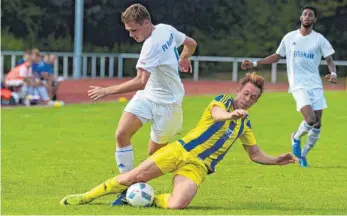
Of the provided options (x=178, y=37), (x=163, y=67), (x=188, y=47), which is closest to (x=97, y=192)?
(x=163, y=67)

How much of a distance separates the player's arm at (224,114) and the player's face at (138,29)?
129 centimetres

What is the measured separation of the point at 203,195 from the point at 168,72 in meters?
1.56

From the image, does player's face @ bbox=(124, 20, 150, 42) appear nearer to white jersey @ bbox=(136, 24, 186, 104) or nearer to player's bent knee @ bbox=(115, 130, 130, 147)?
white jersey @ bbox=(136, 24, 186, 104)

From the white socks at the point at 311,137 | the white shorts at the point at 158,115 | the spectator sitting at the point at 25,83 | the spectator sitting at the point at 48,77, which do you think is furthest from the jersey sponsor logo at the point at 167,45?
the spectator sitting at the point at 48,77

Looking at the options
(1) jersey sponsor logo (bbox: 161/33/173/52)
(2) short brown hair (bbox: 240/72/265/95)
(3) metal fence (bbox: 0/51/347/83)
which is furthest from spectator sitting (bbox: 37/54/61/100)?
(2) short brown hair (bbox: 240/72/265/95)

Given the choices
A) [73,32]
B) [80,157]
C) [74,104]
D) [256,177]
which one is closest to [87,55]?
[73,32]

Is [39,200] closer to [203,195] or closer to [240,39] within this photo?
[203,195]

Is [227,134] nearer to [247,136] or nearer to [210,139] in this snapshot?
[210,139]

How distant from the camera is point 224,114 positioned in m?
9.86

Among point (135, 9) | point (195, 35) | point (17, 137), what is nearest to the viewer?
point (135, 9)

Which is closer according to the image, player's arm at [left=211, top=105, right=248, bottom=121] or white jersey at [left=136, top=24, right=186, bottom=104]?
player's arm at [left=211, top=105, right=248, bottom=121]

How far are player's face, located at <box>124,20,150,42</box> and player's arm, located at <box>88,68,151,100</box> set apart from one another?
1.28 ft

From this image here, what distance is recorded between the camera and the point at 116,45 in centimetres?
4753

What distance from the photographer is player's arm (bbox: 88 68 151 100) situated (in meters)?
10.1
